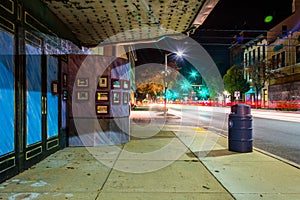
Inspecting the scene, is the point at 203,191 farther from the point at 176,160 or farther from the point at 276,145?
the point at 276,145

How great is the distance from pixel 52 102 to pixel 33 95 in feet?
4.19

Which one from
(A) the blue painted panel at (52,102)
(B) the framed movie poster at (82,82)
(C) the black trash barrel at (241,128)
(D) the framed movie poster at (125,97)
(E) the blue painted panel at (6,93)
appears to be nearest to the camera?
(E) the blue painted panel at (6,93)

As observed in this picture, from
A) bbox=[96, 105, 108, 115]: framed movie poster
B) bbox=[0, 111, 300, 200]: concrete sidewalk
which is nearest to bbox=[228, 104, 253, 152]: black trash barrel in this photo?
bbox=[0, 111, 300, 200]: concrete sidewalk

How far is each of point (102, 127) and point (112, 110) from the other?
1.98 feet

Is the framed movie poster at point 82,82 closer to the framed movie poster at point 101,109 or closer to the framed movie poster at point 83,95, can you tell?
the framed movie poster at point 83,95

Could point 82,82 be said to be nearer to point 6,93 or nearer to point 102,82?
point 102,82

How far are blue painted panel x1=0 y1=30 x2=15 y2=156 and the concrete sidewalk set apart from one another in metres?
0.71

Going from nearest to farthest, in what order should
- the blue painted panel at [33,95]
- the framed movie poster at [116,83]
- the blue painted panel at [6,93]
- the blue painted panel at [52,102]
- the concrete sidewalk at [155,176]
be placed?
the concrete sidewalk at [155,176] → the blue painted panel at [6,93] → the blue painted panel at [33,95] → the blue painted panel at [52,102] → the framed movie poster at [116,83]

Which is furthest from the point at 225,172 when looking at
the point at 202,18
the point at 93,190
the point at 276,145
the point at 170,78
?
the point at 170,78

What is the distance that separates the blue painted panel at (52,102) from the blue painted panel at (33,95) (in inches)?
21.7

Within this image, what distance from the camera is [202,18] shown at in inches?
303

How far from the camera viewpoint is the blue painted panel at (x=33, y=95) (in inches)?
229

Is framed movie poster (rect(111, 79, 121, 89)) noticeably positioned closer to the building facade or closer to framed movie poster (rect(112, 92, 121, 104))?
framed movie poster (rect(112, 92, 121, 104))

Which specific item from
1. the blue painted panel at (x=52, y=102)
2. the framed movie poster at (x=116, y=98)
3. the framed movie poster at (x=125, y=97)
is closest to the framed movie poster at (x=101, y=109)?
the framed movie poster at (x=116, y=98)
